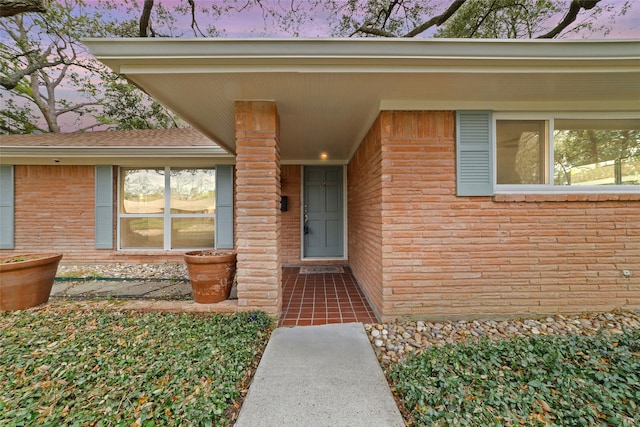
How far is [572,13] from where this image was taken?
5430mm

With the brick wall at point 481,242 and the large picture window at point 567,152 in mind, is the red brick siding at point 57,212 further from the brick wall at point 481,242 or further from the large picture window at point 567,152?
the large picture window at point 567,152

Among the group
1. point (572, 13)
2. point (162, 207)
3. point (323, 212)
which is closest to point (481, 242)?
point (323, 212)

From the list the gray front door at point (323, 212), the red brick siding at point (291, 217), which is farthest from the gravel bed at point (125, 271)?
the gray front door at point (323, 212)

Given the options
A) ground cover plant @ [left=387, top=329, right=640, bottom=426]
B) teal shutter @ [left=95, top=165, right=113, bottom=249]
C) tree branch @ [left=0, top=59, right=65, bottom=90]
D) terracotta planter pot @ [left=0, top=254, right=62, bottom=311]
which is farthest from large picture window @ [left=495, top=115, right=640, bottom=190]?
tree branch @ [left=0, top=59, right=65, bottom=90]

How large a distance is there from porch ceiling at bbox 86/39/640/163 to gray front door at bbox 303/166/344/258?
104 inches

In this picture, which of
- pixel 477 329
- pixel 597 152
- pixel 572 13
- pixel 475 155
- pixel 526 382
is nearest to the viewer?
pixel 526 382

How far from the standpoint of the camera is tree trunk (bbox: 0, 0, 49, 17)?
114 inches

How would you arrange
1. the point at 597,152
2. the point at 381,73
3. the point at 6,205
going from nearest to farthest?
the point at 381,73, the point at 597,152, the point at 6,205

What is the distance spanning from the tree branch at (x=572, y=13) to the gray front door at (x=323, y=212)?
5.94 m

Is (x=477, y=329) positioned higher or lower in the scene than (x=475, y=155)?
→ lower

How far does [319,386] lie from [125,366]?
140cm

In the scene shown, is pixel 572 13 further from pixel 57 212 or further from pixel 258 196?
pixel 57 212

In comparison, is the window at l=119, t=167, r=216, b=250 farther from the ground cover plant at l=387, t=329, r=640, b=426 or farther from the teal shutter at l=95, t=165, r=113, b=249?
the ground cover plant at l=387, t=329, r=640, b=426

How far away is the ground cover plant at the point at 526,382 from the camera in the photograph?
1373mm
